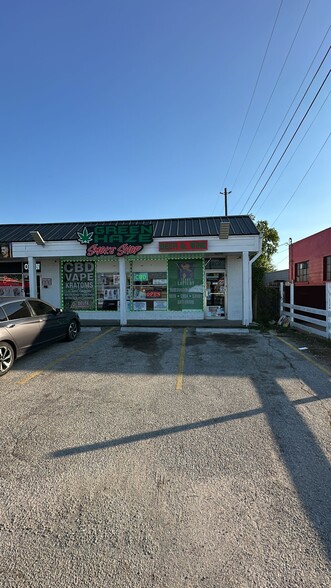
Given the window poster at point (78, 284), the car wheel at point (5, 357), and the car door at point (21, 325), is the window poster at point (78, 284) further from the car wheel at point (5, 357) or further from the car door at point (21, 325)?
the car wheel at point (5, 357)

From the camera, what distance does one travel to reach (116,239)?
12.8m

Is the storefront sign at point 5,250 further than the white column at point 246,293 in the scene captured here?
Yes

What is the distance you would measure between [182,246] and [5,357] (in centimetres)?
823

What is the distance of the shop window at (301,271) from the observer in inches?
818

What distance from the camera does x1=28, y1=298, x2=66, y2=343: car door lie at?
760 cm

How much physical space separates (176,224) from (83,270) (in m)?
4.92

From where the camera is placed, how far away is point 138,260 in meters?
14.2

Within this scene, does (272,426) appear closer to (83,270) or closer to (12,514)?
(12,514)

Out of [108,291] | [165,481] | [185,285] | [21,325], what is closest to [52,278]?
[108,291]

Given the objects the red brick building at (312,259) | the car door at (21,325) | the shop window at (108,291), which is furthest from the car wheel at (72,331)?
the red brick building at (312,259)

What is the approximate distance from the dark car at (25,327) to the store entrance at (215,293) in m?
7.04

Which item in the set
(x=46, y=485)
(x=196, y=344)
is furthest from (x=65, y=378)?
(x=196, y=344)

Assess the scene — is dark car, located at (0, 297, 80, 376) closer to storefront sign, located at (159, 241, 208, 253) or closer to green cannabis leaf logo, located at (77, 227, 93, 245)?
green cannabis leaf logo, located at (77, 227, 93, 245)

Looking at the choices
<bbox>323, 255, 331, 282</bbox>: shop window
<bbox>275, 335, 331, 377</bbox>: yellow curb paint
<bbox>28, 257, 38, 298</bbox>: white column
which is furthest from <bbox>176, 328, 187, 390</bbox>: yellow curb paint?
<bbox>323, 255, 331, 282</bbox>: shop window
